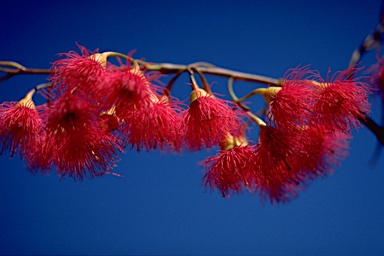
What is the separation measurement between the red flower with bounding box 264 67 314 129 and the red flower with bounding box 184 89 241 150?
0.42 feet

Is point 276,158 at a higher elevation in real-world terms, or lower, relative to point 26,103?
lower

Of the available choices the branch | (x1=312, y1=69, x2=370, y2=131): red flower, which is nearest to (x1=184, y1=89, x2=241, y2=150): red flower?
(x1=312, y1=69, x2=370, y2=131): red flower

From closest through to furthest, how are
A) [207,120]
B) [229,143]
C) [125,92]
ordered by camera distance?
[125,92] < [207,120] < [229,143]

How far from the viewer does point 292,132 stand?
1.25 m

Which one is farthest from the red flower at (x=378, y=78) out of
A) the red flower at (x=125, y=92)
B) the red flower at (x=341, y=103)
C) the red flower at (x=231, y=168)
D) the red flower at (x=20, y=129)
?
the red flower at (x=20, y=129)

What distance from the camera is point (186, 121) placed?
127cm

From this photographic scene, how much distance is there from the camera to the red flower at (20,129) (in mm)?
1274

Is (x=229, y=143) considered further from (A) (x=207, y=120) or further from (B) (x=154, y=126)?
(B) (x=154, y=126)

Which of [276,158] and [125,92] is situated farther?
[276,158]

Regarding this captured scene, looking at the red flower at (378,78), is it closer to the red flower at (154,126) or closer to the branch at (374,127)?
the branch at (374,127)

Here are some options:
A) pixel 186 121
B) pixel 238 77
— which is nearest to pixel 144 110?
pixel 186 121

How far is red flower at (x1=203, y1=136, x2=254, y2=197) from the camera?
4.35 ft

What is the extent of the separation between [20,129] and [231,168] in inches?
26.2

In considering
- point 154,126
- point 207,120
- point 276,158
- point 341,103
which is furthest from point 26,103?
point 341,103
